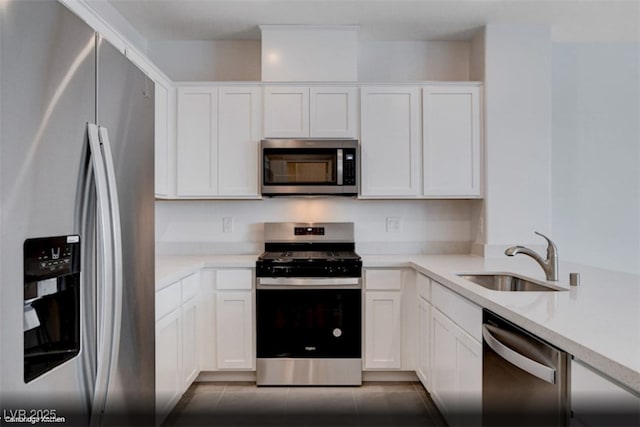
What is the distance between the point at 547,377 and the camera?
1189 millimetres

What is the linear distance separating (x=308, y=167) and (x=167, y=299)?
1329 millimetres

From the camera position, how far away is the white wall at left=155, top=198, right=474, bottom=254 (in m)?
3.38

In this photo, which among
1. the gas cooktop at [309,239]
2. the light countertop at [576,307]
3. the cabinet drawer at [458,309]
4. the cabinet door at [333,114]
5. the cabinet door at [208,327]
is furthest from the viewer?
the gas cooktop at [309,239]

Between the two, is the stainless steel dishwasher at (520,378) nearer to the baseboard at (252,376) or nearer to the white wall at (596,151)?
the baseboard at (252,376)

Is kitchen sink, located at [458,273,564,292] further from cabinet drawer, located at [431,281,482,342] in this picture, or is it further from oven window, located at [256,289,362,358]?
oven window, located at [256,289,362,358]

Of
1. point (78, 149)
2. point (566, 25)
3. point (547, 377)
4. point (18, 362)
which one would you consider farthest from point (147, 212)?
point (566, 25)

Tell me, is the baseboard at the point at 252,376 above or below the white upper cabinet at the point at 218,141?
below

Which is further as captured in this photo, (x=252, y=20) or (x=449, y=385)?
(x=252, y=20)

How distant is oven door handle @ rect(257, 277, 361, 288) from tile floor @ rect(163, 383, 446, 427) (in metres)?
0.69

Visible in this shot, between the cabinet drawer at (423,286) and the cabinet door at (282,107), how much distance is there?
1293 mm

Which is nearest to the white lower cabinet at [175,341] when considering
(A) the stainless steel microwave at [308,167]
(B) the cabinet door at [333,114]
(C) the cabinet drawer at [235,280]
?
(C) the cabinet drawer at [235,280]

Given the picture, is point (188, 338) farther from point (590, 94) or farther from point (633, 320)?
point (590, 94)

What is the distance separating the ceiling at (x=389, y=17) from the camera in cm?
280

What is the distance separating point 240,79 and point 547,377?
294 centimetres
